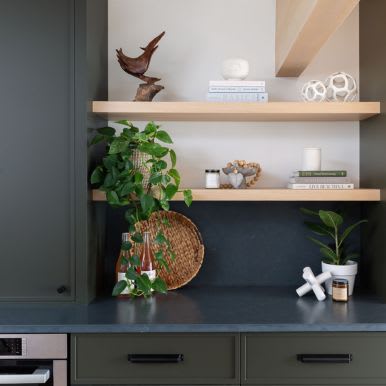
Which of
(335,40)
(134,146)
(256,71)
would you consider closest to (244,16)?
(256,71)

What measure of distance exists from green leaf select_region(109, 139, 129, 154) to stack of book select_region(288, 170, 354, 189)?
2.49ft

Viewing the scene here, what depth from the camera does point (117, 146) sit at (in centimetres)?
200

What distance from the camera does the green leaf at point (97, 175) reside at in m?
1.96

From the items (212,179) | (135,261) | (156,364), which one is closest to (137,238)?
(135,261)

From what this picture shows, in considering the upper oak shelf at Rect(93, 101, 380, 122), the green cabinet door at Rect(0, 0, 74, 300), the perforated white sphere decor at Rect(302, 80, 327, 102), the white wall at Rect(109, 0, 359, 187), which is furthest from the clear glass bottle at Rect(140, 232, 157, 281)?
the perforated white sphere decor at Rect(302, 80, 327, 102)

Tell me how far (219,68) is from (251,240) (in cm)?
86

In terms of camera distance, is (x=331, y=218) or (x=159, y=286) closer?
(x=159, y=286)

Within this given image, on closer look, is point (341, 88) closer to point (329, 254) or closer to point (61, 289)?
point (329, 254)

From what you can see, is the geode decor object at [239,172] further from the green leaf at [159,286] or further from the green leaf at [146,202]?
the green leaf at [159,286]

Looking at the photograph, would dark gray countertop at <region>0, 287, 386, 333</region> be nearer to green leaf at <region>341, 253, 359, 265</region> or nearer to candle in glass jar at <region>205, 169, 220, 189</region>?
green leaf at <region>341, 253, 359, 265</region>

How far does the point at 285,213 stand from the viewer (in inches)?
93.7

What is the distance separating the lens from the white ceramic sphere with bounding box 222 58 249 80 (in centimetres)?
214

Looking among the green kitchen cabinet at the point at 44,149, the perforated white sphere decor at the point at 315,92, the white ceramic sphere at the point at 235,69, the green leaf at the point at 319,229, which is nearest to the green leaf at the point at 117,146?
the green kitchen cabinet at the point at 44,149

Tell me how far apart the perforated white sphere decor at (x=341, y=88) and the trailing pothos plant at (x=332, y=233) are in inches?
20.1
